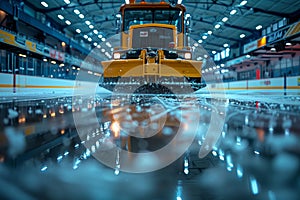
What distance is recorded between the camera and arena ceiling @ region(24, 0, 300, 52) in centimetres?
1412

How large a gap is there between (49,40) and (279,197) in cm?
2194

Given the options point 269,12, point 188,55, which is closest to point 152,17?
point 188,55

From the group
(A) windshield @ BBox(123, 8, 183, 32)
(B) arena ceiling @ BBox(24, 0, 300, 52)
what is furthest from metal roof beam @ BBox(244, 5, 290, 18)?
(A) windshield @ BBox(123, 8, 183, 32)

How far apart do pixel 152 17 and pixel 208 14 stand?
36.2 ft

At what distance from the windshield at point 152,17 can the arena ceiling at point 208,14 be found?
7762 mm

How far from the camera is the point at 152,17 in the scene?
6.71 m

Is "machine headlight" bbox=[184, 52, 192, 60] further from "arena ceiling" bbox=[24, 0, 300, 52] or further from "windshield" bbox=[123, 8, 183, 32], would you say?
"arena ceiling" bbox=[24, 0, 300, 52]

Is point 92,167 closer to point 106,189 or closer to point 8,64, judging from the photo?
point 106,189

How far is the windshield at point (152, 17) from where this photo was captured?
6625 mm

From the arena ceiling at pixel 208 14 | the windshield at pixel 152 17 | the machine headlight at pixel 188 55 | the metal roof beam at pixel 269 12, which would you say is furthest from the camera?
the metal roof beam at pixel 269 12

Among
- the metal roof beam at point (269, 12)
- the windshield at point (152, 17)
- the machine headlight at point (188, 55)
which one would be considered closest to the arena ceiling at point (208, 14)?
the metal roof beam at point (269, 12)

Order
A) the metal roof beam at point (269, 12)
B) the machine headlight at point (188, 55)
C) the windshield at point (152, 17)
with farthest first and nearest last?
1. the metal roof beam at point (269, 12)
2. the windshield at point (152, 17)
3. the machine headlight at point (188, 55)

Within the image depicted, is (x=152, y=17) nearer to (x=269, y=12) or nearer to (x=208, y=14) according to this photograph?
(x=208, y=14)

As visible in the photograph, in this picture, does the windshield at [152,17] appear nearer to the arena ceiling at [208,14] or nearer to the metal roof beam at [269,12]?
the arena ceiling at [208,14]
